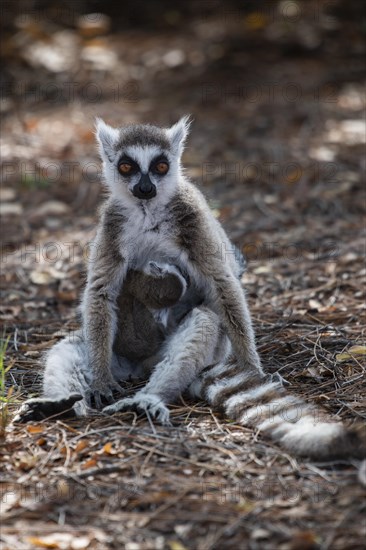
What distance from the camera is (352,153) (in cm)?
1091

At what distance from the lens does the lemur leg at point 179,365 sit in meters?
4.90

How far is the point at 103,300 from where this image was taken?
549 centimetres

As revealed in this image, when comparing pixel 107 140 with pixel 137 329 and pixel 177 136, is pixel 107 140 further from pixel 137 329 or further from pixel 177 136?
pixel 137 329

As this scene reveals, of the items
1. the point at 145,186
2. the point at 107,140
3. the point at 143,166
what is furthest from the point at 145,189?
the point at 107,140

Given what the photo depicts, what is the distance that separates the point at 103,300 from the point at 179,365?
2.62 ft

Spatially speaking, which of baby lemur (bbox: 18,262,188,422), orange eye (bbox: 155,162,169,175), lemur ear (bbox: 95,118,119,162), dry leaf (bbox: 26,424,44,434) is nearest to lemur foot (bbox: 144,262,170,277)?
baby lemur (bbox: 18,262,188,422)

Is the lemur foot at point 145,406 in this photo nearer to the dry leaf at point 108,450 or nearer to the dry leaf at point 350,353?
the dry leaf at point 108,450

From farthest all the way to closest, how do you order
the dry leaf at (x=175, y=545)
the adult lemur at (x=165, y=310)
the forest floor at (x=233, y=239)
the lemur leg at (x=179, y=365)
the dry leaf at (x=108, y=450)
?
the adult lemur at (x=165, y=310) → the lemur leg at (x=179, y=365) → the dry leaf at (x=108, y=450) → the forest floor at (x=233, y=239) → the dry leaf at (x=175, y=545)

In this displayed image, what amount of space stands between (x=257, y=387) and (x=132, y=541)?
1.65 m

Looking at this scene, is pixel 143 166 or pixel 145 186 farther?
pixel 143 166

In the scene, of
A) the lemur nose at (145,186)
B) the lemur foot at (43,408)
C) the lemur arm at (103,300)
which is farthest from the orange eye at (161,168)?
the lemur foot at (43,408)

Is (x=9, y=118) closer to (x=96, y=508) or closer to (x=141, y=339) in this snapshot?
(x=141, y=339)

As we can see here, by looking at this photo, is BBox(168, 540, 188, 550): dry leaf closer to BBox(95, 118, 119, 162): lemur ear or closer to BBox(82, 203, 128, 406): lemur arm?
BBox(82, 203, 128, 406): lemur arm

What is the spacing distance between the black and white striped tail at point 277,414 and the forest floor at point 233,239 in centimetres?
9
